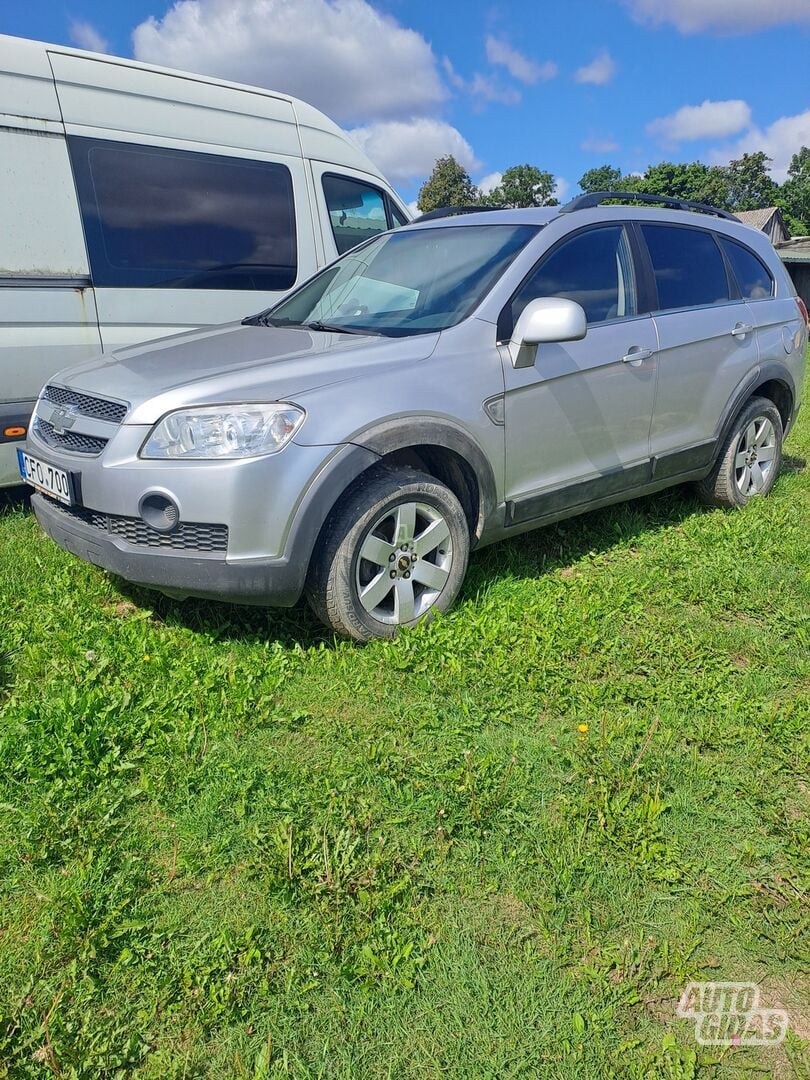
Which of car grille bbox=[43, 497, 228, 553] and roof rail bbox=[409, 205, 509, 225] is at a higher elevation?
roof rail bbox=[409, 205, 509, 225]

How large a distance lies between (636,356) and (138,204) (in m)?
3.17

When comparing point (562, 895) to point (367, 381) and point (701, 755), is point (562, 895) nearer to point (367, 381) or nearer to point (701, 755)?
point (701, 755)

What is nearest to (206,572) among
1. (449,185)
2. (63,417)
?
(63,417)

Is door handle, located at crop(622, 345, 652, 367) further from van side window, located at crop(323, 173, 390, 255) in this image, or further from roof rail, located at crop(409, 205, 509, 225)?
van side window, located at crop(323, 173, 390, 255)

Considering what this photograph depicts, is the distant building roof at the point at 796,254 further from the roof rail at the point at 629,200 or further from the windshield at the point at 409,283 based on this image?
the windshield at the point at 409,283

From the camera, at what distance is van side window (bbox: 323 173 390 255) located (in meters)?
6.05

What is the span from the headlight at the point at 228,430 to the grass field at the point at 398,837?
0.83 m

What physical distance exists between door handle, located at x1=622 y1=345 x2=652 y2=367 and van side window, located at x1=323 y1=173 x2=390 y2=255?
2699 mm

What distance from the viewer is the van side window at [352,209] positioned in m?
6.05

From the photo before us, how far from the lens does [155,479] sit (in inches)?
114

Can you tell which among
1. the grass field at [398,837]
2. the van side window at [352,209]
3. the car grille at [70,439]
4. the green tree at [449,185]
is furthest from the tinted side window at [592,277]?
the green tree at [449,185]

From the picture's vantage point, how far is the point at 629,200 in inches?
176

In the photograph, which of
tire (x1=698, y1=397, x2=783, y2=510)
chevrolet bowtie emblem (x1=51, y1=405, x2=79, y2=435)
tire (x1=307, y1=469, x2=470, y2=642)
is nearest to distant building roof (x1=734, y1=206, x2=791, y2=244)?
tire (x1=698, y1=397, x2=783, y2=510)

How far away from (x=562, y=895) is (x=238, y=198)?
4.92m
